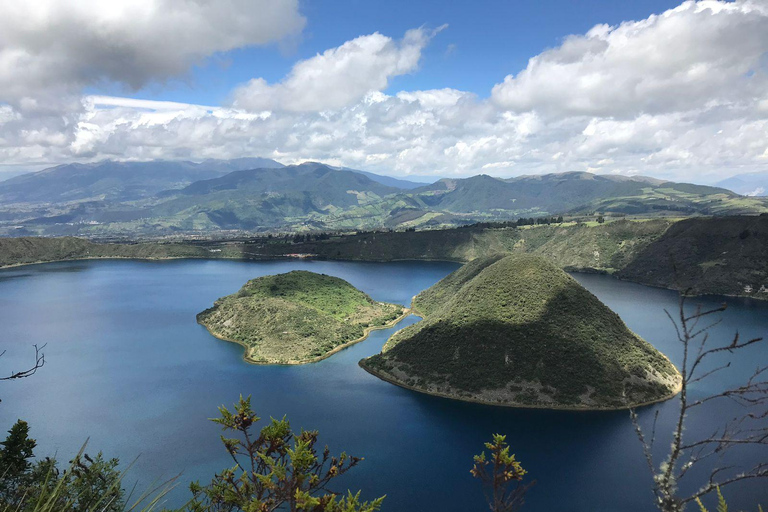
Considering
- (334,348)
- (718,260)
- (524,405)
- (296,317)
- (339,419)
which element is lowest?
(339,419)

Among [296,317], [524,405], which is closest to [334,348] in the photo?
[296,317]

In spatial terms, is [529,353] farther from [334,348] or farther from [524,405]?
[334,348]

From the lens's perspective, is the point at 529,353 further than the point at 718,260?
No

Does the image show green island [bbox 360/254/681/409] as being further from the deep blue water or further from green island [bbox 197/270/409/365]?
green island [bbox 197/270/409/365]

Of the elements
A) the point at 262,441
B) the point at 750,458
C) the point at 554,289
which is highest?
the point at 262,441

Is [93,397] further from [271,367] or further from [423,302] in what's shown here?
[423,302]

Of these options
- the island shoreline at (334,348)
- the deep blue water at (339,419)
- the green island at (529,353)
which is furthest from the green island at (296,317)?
the green island at (529,353)

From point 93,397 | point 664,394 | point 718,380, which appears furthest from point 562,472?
point 93,397
